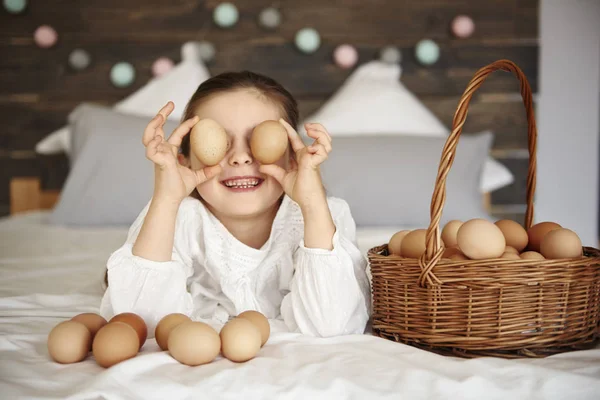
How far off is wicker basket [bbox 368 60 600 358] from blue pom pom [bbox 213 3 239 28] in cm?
196

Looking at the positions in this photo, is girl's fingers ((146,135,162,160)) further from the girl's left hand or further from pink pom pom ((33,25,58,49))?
pink pom pom ((33,25,58,49))

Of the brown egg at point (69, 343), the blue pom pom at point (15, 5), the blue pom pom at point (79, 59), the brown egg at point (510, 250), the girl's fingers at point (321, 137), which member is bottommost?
the brown egg at point (69, 343)

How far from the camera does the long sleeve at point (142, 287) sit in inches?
41.8

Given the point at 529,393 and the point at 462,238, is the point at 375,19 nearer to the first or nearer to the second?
the point at 462,238

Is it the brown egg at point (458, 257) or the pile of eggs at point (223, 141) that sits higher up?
the pile of eggs at point (223, 141)

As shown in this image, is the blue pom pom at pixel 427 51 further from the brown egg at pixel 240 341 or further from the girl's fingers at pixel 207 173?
the brown egg at pixel 240 341

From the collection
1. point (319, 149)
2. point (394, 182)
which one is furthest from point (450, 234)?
point (394, 182)

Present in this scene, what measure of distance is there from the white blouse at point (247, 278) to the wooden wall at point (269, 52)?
1642 mm

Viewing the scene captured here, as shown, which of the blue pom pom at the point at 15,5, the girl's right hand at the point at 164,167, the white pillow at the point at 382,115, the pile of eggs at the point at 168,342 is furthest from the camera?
the blue pom pom at the point at 15,5

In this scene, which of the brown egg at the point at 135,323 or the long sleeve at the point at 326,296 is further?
the long sleeve at the point at 326,296

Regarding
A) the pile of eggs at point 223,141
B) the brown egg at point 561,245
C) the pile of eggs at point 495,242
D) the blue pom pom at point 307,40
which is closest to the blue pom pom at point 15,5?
the blue pom pom at point 307,40

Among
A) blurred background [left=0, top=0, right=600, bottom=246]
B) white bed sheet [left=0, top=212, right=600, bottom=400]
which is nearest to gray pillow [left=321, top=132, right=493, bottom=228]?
blurred background [left=0, top=0, right=600, bottom=246]

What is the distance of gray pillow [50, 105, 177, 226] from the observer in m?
2.18

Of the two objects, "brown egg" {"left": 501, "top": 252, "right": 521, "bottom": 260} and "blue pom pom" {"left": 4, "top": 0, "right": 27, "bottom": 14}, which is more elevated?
"blue pom pom" {"left": 4, "top": 0, "right": 27, "bottom": 14}
